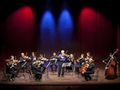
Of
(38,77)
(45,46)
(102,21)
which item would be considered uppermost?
(102,21)

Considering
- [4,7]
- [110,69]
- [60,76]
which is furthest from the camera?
[4,7]

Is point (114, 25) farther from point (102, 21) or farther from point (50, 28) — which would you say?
point (50, 28)

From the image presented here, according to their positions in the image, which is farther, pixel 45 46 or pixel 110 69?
pixel 45 46

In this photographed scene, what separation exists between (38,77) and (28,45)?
4.08 metres

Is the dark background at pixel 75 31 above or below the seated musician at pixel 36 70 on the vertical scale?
above

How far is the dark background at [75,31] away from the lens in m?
12.6

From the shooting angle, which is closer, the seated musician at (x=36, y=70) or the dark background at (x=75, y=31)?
the seated musician at (x=36, y=70)

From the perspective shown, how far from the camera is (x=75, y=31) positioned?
→ 12727mm

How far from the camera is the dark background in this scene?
41.4 feet

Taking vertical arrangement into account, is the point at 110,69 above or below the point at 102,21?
below

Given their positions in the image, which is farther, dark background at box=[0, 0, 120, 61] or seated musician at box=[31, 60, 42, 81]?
dark background at box=[0, 0, 120, 61]

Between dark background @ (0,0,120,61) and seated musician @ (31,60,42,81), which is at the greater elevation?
dark background @ (0,0,120,61)

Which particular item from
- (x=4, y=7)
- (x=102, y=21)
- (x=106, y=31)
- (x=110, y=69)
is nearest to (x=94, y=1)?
(x=102, y=21)

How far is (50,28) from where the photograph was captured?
41.9 ft
